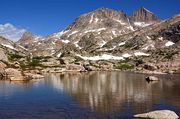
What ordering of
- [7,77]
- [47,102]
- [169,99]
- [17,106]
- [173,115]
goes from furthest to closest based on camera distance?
[7,77] → [169,99] → [47,102] → [17,106] → [173,115]

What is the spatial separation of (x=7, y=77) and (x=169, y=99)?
4059 inches

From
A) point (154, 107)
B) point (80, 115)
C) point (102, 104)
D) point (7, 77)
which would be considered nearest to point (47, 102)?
point (102, 104)

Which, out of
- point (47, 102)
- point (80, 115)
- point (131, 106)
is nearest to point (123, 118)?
point (80, 115)

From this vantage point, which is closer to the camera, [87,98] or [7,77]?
[87,98]

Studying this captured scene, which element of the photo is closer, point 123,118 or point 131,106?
point 123,118

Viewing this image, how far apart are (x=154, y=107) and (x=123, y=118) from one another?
60.9 ft

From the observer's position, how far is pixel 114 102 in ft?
309

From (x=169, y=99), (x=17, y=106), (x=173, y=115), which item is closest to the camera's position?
(x=173, y=115)

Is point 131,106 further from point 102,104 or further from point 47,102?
point 47,102

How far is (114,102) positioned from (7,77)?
99.5 m

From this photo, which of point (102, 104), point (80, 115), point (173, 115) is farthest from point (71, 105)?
point (173, 115)

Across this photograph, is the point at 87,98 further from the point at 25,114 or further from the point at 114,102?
the point at 25,114

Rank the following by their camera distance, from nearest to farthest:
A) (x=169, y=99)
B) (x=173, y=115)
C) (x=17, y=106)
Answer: (x=173, y=115) < (x=17, y=106) < (x=169, y=99)

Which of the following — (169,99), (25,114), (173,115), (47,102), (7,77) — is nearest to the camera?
(173,115)
